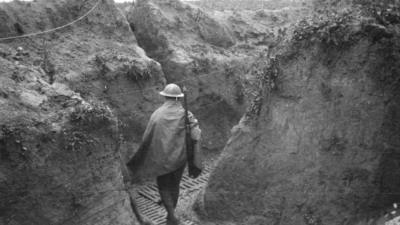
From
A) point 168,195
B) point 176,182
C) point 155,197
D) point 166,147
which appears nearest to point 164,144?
point 166,147

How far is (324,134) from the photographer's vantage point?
6.57 m

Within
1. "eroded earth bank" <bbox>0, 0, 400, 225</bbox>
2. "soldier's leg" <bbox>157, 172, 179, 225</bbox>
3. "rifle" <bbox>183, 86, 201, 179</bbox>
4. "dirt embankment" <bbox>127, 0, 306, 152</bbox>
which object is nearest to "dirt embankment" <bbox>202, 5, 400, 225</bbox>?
"eroded earth bank" <bbox>0, 0, 400, 225</bbox>

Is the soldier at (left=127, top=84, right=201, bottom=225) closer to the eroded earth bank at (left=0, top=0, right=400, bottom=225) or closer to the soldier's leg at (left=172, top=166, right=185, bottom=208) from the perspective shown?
the soldier's leg at (left=172, top=166, right=185, bottom=208)

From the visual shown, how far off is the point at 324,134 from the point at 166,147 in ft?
7.88

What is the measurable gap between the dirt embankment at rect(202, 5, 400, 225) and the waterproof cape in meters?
0.99

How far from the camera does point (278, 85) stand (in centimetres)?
696

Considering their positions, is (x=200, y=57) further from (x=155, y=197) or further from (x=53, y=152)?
(x=53, y=152)

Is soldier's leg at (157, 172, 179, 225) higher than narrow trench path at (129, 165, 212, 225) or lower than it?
higher

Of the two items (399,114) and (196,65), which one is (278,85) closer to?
(399,114)

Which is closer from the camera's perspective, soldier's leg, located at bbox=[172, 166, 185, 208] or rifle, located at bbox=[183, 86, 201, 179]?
rifle, located at bbox=[183, 86, 201, 179]

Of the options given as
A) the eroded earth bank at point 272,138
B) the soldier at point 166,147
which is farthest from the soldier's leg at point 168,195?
the eroded earth bank at point 272,138

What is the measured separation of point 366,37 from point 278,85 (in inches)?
57.9

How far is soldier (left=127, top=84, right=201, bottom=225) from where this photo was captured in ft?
22.7

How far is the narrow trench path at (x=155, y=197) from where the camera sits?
7.75m
